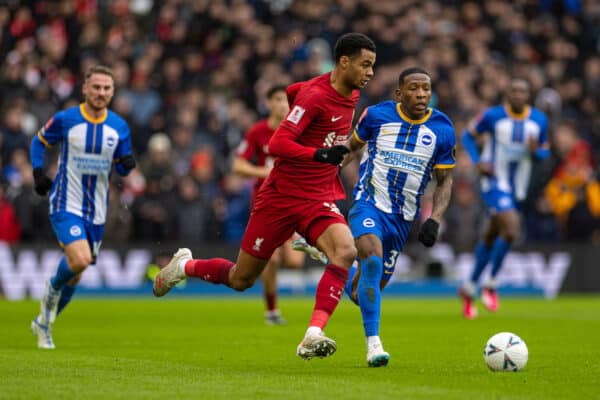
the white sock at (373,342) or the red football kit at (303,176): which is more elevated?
the red football kit at (303,176)

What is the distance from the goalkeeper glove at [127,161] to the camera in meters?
11.2

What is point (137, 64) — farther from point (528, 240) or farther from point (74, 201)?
point (74, 201)

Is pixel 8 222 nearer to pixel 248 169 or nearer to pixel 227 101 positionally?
pixel 227 101

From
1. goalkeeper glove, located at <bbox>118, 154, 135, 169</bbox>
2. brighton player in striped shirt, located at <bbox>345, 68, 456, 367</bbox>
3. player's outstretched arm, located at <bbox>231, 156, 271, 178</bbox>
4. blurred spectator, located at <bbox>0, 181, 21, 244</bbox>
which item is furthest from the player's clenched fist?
blurred spectator, located at <bbox>0, 181, 21, 244</bbox>

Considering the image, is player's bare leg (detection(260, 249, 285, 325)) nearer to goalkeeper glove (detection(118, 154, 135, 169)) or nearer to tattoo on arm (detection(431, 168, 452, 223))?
goalkeeper glove (detection(118, 154, 135, 169))

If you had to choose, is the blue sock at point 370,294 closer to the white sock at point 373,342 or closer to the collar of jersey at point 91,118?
the white sock at point 373,342

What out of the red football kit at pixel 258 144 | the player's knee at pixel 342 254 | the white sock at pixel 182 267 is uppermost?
the red football kit at pixel 258 144

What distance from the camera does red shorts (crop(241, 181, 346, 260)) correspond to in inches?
349

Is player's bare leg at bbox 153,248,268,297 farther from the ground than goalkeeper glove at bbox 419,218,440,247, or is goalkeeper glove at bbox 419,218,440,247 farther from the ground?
goalkeeper glove at bbox 419,218,440,247

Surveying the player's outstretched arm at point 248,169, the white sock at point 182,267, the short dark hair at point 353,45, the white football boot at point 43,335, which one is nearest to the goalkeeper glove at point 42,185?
the white football boot at point 43,335

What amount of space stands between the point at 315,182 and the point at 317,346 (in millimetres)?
1544

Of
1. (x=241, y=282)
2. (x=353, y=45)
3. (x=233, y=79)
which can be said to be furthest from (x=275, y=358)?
(x=233, y=79)

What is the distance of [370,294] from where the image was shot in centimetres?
870

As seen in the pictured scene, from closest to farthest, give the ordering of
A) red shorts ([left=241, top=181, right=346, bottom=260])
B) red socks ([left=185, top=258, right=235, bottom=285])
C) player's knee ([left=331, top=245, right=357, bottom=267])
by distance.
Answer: player's knee ([left=331, top=245, right=357, bottom=267]) < red shorts ([left=241, top=181, right=346, bottom=260]) < red socks ([left=185, top=258, right=235, bottom=285])
